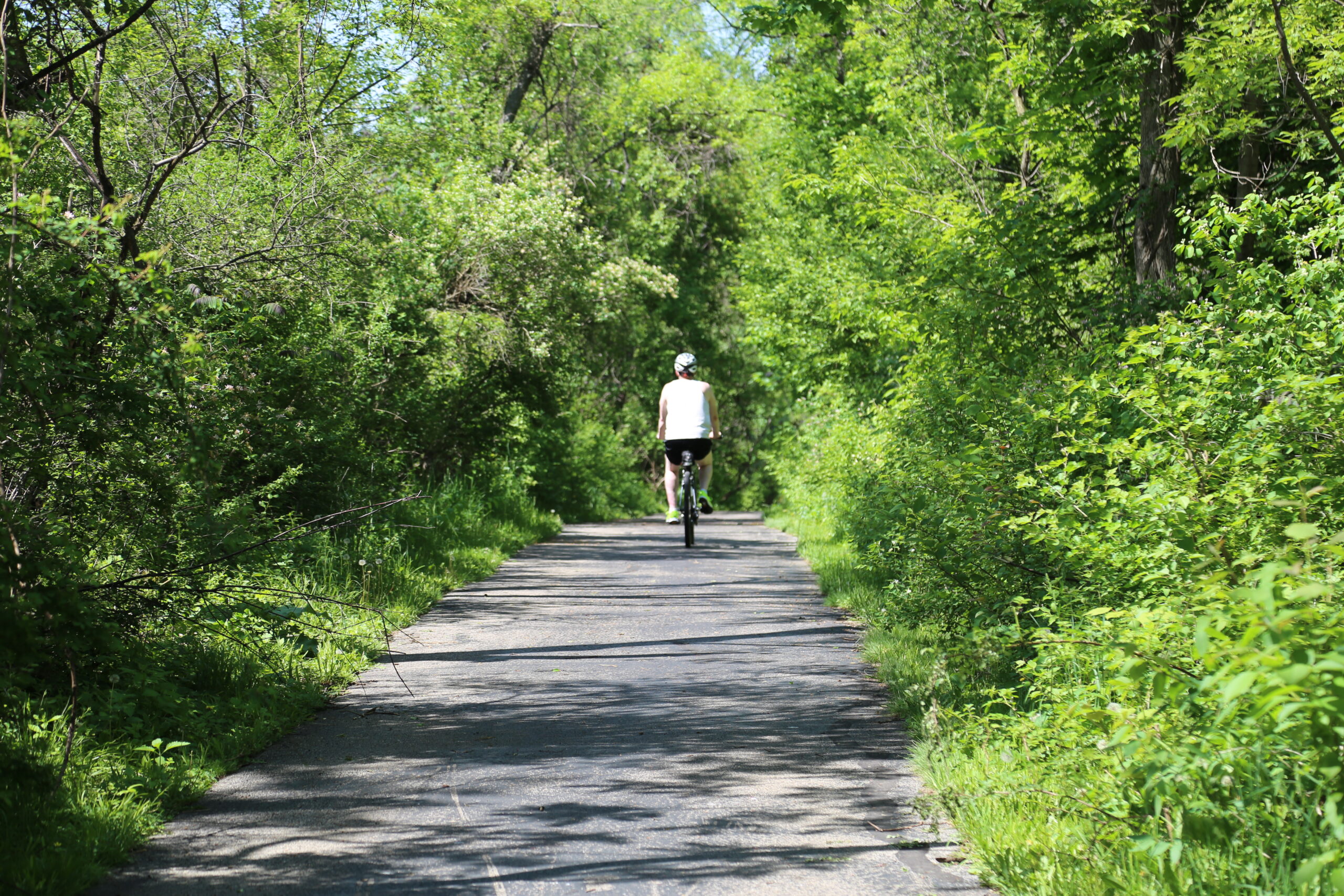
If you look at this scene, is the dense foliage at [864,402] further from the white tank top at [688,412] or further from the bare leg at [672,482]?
the bare leg at [672,482]

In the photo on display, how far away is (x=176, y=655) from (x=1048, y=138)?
1057 cm

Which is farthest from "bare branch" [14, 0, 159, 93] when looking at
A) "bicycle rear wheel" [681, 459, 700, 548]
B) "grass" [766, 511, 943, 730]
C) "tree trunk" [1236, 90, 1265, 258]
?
"tree trunk" [1236, 90, 1265, 258]

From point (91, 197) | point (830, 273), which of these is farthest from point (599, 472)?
point (91, 197)

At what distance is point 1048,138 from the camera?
41.8 ft

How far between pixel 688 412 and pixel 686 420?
0.11 meters

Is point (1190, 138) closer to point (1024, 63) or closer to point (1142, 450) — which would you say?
point (1024, 63)

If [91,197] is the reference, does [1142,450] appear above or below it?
below

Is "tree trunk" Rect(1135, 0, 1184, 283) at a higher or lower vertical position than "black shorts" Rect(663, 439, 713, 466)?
higher

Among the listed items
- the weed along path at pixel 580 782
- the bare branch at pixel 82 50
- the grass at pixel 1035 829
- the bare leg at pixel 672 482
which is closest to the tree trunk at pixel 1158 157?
the bare leg at pixel 672 482

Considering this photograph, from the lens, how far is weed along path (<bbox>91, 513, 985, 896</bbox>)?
391 cm

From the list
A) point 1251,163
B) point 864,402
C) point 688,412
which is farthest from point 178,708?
point 864,402

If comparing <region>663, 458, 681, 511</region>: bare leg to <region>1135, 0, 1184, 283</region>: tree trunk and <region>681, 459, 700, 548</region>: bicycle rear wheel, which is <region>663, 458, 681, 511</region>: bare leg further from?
<region>1135, 0, 1184, 283</region>: tree trunk

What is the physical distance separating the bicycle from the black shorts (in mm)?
44

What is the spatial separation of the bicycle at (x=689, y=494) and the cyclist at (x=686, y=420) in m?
0.06
